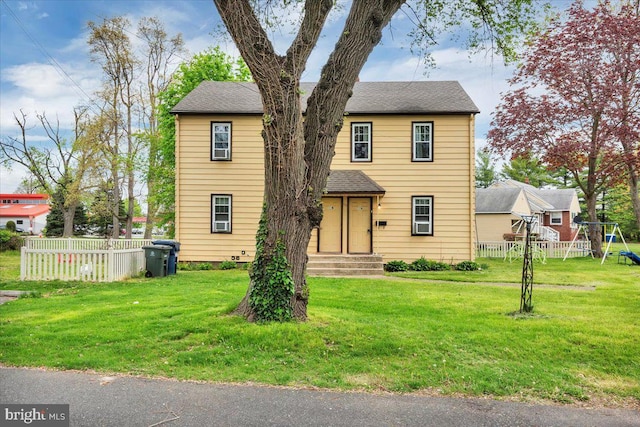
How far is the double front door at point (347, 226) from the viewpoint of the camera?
15.0 meters

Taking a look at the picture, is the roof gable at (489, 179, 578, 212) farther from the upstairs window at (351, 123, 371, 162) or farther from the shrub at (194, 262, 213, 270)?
the shrub at (194, 262, 213, 270)

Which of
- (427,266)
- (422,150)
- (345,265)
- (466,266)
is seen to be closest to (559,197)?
(466,266)

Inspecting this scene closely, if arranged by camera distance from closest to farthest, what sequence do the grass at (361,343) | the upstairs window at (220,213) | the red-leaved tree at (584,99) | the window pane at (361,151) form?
the grass at (361,343)
the upstairs window at (220,213)
the window pane at (361,151)
the red-leaved tree at (584,99)

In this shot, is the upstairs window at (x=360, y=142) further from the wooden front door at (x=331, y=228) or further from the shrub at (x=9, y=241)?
the shrub at (x=9, y=241)

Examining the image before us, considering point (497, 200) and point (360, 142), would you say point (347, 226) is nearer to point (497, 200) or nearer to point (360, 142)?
point (360, 142)

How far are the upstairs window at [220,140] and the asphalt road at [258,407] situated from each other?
1196 cm

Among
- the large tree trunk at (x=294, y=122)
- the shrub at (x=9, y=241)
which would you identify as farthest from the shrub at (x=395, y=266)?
the shrub at (x=9, y=241)

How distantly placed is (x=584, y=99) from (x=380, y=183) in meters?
12.5

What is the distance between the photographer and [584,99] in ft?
64.4

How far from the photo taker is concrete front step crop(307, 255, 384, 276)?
43.3ft

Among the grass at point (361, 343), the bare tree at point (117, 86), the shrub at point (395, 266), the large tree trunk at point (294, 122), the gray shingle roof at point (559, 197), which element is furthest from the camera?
the gray shingle roof at point (559, 197)

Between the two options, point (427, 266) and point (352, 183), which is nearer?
point (352, 183)

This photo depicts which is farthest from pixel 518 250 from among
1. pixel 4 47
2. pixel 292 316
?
pixel 4 47

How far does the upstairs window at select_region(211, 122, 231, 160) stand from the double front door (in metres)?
4.30
